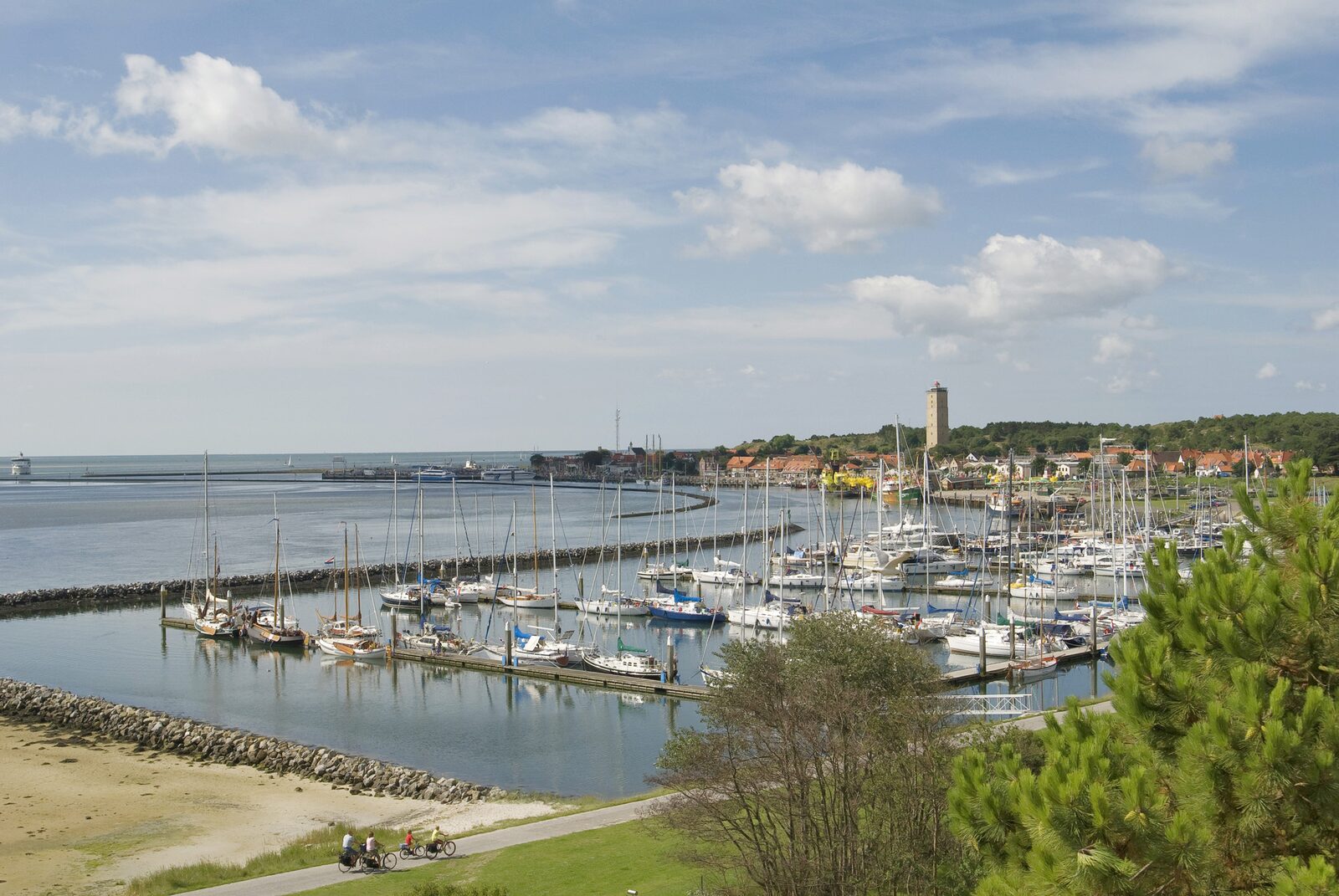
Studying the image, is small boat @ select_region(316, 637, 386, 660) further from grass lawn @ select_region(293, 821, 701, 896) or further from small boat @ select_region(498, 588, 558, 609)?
grass lawn @ select_region(293, 821, 701, 896)

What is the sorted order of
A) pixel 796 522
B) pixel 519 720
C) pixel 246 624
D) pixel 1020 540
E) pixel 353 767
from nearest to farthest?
pixel 353 767 < pixel 519 720 < pixel 246 624 < pixel 1020 540 < pixel 796 522

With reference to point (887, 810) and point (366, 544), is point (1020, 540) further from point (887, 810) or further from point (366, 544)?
point (887, 810)

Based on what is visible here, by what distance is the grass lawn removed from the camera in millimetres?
21172

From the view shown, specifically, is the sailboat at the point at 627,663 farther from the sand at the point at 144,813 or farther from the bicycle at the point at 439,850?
the bicycle at the point at 439,850

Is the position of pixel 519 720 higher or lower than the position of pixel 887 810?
lower

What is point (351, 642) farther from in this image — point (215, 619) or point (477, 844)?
point (477, 844)

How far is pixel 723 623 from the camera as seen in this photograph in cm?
6072

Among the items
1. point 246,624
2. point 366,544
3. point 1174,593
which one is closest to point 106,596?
point 246,624

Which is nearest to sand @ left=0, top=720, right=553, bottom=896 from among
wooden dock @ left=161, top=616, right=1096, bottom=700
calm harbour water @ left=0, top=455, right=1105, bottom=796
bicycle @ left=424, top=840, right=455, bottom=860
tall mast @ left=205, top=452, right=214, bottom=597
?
bicycle @ left=424, top=840, right=455, bottom=860

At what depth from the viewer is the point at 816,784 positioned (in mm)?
19641

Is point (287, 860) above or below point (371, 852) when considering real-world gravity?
below

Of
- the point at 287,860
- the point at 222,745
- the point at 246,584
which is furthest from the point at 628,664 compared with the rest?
the point at 246,584

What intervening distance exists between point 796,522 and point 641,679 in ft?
285

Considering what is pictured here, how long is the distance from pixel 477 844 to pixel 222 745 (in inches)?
699
